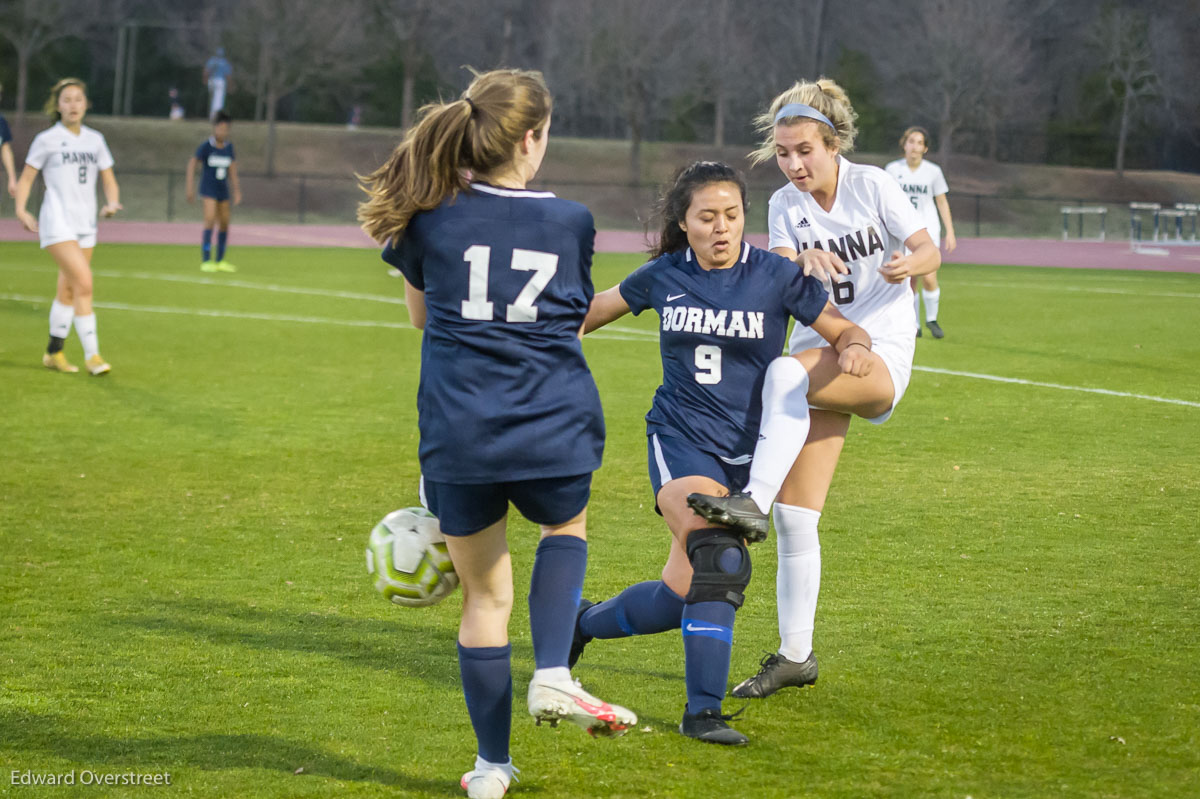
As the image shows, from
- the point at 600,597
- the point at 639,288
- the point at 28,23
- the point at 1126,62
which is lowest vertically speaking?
the point at 600,597

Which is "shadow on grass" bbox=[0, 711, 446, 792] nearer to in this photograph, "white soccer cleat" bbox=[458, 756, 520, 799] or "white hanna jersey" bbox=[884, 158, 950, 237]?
"white soccer cleat" bbox=[458, 756, 520, 799]

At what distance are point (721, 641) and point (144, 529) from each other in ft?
12.2

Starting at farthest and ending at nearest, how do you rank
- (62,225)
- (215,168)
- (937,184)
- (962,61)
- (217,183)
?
(962,61) → (217,183) → (215,168) → (937,184) → (62,225)

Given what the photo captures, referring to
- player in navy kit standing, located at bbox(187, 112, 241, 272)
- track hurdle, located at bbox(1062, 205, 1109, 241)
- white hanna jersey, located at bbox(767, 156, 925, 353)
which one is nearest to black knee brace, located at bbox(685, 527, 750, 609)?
white hanna jersey, located at bbox(767, 156, 925, 353)

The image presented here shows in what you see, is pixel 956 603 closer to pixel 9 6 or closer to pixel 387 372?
pixel 387 372

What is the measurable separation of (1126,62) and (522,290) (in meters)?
55.2

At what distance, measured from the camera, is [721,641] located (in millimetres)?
4098

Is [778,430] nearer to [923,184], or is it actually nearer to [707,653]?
[707,653]

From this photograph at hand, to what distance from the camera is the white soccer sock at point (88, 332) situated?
11.4m

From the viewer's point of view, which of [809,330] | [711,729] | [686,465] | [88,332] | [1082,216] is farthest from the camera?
[1082,216]

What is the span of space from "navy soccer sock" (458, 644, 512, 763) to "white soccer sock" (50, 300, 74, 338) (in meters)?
9.22

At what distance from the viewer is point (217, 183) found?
859 inches

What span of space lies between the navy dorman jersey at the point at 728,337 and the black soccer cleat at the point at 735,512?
13.2 inches

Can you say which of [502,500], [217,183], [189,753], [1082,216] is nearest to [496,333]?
[502,500]
